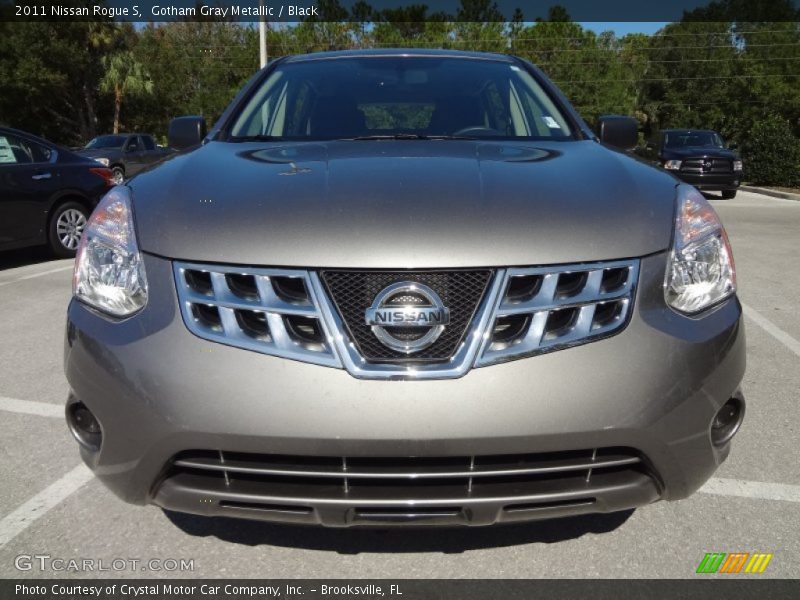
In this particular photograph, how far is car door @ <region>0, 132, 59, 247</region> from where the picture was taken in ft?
24.4

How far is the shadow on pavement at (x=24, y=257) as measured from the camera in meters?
8.05

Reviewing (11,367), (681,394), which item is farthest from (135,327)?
(11,367)

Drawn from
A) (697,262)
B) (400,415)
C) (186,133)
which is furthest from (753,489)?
(186,133)

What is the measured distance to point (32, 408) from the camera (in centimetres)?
353

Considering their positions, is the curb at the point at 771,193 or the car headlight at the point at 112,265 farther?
the curb at the point at 771,193

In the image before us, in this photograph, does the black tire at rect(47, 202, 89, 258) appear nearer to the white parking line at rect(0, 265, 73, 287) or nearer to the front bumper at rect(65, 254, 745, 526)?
the white parking line at rect(0, 265, 73, 287)

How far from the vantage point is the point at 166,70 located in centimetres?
4638

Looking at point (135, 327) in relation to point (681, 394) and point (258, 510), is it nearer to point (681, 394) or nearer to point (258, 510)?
point (258, 510)

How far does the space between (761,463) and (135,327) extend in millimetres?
2461

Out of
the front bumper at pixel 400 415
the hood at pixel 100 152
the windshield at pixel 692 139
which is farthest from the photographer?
the hood at pixel 100 152

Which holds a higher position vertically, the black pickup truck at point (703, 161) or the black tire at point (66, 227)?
the black tire at point (66, 227)
